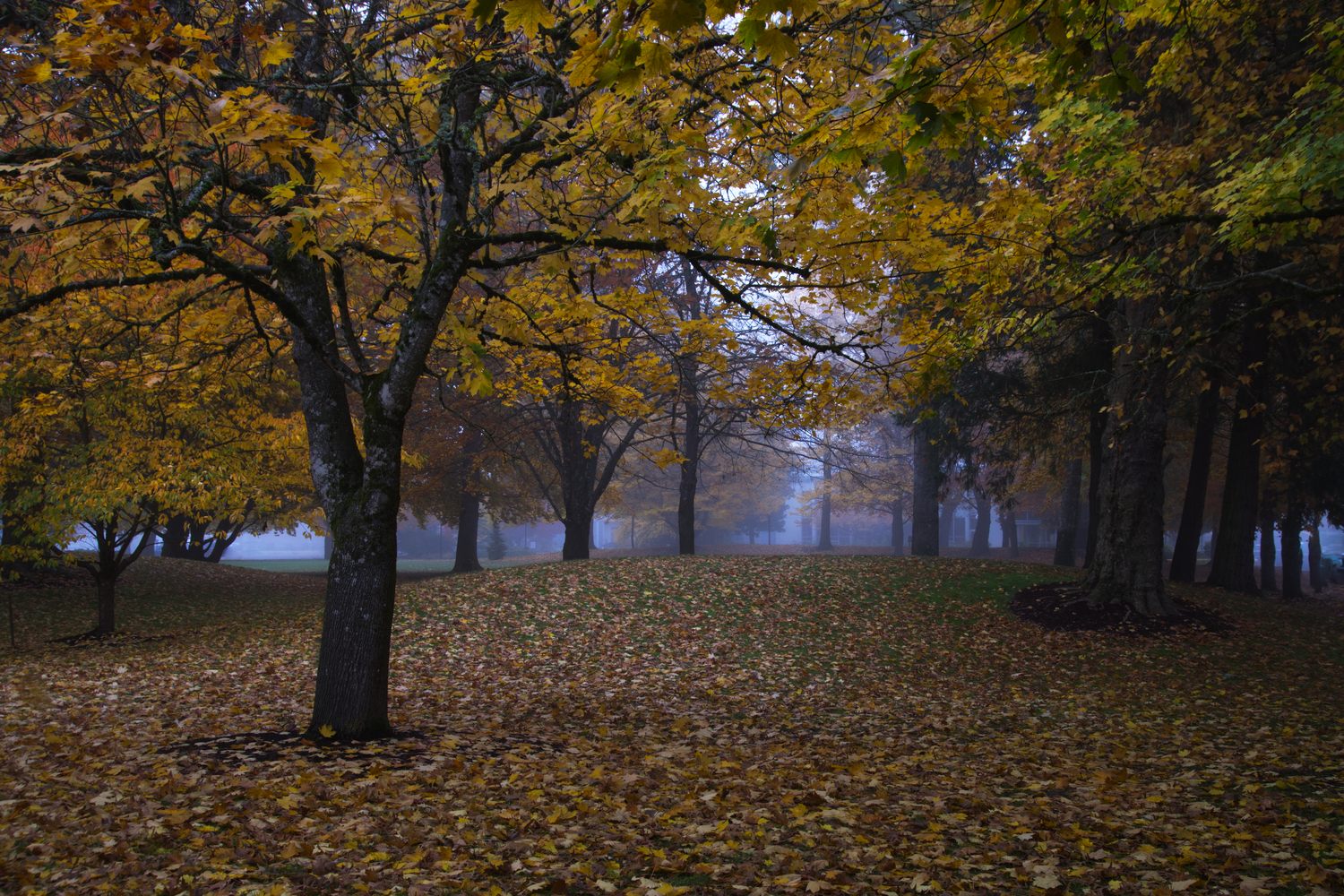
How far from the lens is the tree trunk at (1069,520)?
1841 cm

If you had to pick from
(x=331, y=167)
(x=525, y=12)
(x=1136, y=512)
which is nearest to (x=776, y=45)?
(x=525, y=12)

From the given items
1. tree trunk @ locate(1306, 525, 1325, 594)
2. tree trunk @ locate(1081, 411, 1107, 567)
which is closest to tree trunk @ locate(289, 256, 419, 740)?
tree trunk @ locate(1081, 411, 1107, 567)

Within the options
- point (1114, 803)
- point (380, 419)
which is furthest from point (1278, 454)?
point (380, 419)

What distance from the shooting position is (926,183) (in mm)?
16391

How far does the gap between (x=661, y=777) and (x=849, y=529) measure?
214ft

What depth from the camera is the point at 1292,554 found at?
63.6 ft

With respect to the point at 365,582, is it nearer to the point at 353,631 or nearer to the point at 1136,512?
the point at 353,631

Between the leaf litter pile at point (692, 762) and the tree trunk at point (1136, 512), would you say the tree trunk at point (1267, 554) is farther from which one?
the tree trunk at point (1136, 512)

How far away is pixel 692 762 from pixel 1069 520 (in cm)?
1744

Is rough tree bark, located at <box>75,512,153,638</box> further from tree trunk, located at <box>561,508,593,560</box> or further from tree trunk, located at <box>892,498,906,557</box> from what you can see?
tree trunk, located at <box>892,498,906,557</box>

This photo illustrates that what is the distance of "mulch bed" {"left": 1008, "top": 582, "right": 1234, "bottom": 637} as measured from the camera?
1051 cm

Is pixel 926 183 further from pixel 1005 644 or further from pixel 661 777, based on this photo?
pixel 661 777

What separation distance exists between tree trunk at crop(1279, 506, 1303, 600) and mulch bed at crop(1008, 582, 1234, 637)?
1068 centimetres

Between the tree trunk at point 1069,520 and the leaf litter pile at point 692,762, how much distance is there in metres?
7.42
